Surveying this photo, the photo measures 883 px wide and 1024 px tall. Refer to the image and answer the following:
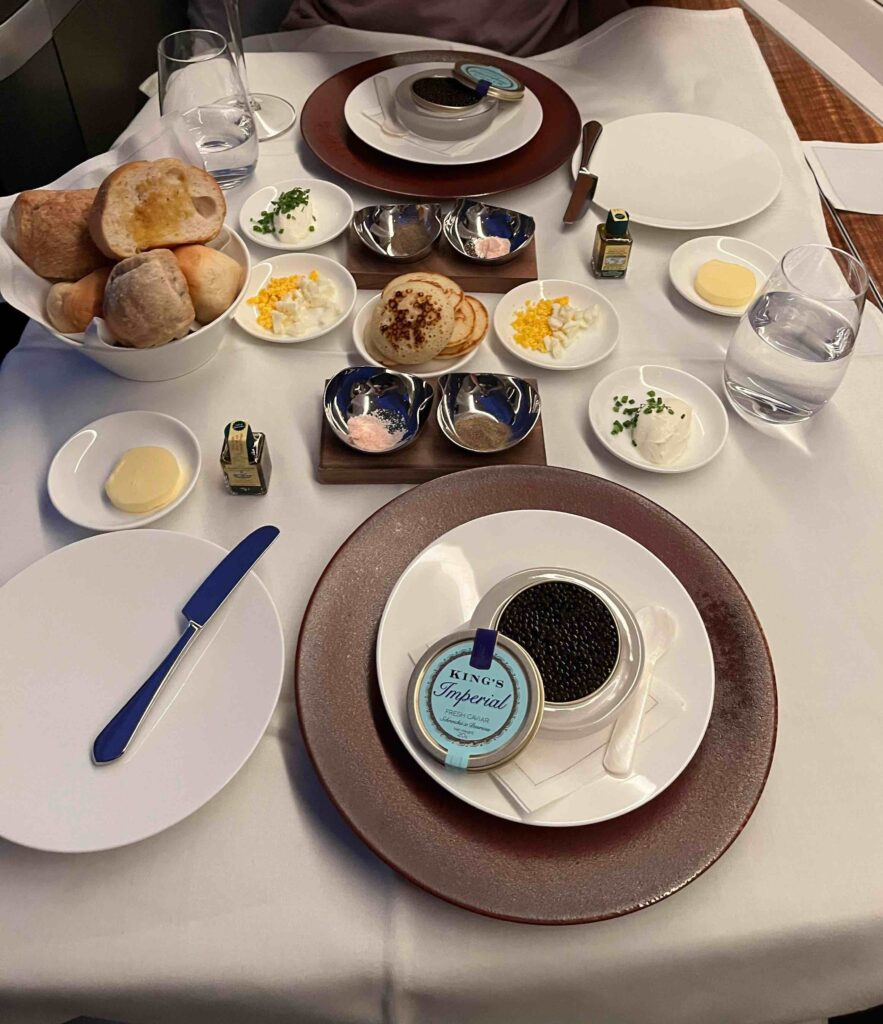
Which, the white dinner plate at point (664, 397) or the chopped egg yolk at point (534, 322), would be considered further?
the chopped egg yolk at point (534, 322)

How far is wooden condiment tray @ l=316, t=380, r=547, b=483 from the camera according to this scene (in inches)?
33.2

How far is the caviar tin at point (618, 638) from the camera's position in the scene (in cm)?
61

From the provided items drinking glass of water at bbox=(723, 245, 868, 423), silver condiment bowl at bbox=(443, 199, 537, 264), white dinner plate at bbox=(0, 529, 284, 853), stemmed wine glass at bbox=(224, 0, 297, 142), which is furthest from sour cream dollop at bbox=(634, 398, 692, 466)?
stemmed wine glass at bbox=(224, 0, 297, 142)

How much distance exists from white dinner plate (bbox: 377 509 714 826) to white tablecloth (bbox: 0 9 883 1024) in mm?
89

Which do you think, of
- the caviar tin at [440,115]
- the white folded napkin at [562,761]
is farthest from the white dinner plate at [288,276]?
the white folded napkin at [562,761]

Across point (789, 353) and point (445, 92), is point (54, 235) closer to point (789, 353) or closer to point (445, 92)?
point (445, 92)

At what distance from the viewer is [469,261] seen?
42.1 inches

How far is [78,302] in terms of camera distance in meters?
0.84

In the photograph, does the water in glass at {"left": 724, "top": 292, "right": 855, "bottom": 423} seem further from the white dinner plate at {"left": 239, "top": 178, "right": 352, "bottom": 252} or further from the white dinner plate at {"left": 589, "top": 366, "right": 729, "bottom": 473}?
the white dinner plate at {"left": 239, "top": 178, "right": 352, "bottom": 252}

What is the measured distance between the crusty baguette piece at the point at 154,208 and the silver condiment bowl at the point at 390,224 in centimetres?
23

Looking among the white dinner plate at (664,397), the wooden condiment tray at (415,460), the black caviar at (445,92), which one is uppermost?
the black caviar at (445,92)

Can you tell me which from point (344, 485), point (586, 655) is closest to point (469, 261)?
point (344, 485)

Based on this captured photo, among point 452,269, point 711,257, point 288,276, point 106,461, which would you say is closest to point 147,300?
point 106,461

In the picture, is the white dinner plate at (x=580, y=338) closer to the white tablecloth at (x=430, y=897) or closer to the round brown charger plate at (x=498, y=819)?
the white tablecloth at (x=430, y=897)
